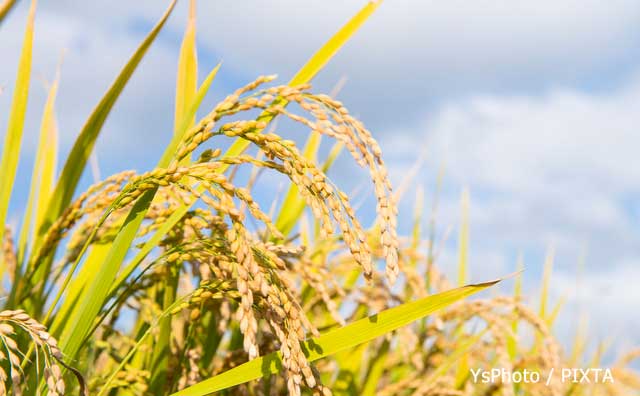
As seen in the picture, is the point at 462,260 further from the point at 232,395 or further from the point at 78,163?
the point at 78,163

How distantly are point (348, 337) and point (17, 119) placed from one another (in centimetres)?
115

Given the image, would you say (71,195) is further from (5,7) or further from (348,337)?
(348,337)

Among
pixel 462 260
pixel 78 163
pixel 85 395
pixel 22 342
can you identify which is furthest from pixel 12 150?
pixel 462 260

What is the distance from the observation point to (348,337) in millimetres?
1399

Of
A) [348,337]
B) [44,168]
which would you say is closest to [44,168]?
[44,168]

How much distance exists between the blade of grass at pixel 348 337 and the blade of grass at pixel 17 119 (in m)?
0.81

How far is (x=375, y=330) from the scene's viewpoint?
1382 mm

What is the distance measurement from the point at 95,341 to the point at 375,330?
3.79 feet

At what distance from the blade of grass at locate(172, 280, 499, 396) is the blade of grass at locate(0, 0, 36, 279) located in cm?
81

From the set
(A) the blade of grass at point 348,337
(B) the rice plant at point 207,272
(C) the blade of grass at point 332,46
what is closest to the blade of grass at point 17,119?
(B) the rice plant at point 207,272

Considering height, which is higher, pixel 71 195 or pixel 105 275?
pixel 71 195

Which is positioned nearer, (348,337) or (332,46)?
(348,337)

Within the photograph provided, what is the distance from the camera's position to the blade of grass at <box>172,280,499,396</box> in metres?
1.36

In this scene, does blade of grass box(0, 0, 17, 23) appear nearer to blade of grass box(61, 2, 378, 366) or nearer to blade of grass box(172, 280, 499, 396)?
blade of grass box(61, 2, 378, 366)
